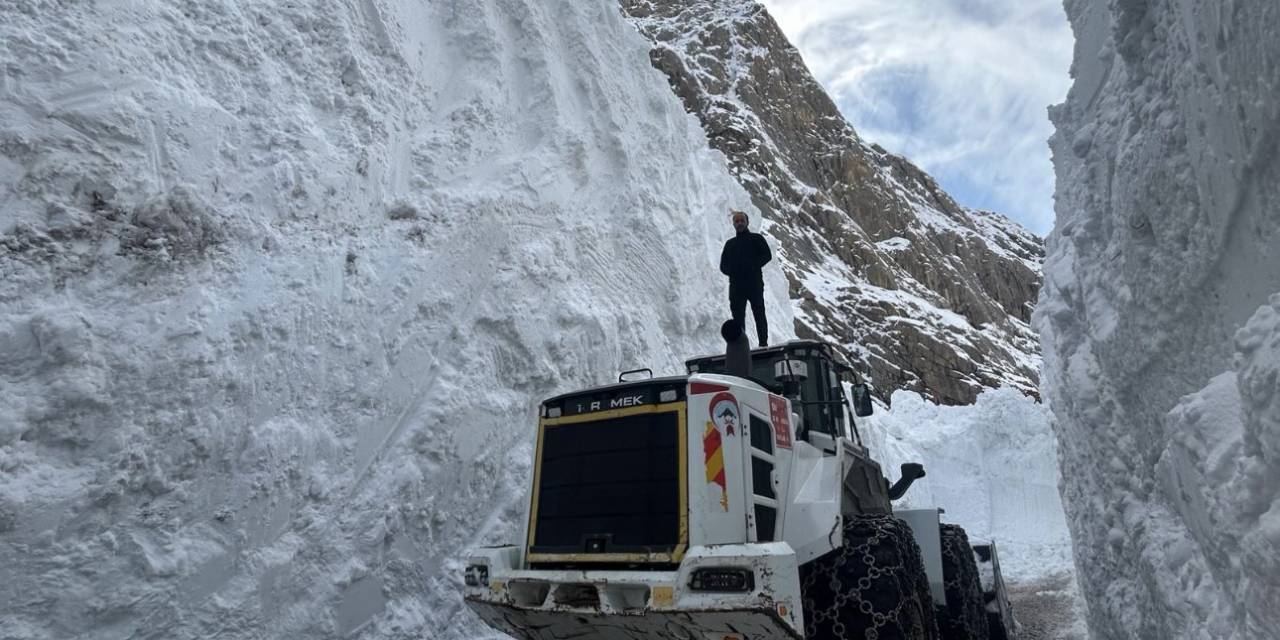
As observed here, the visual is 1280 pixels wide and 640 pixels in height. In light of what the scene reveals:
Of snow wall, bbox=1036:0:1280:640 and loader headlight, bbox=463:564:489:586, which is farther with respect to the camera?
loader headlight, bbox=463:564:489:586

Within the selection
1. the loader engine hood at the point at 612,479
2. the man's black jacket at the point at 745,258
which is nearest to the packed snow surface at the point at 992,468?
the man's black jacket at the point at 745,258

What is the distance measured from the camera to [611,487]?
15.0 feet

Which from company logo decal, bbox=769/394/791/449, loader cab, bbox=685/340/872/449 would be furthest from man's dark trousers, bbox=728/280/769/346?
company logo decal, bbox=769/394/791/449

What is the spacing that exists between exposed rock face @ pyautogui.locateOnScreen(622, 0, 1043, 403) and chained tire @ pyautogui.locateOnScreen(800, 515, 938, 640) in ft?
103

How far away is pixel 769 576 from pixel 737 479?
626 millimetres

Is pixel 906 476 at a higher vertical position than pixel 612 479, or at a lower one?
higher

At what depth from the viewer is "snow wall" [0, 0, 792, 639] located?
5152 millimetres

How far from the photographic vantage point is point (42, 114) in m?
5.95

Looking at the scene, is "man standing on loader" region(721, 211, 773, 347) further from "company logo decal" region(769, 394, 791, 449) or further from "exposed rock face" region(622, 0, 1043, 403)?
"exposed rock face" region(622, 0, 1043, 403)

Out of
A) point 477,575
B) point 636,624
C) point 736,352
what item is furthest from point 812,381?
point 477,575

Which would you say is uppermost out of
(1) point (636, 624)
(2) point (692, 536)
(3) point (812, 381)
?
(3) point (812, 381)

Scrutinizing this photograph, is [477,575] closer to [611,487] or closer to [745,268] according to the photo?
[611,487]

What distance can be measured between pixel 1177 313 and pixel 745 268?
3.88m

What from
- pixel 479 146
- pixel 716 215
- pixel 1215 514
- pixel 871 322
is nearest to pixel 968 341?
pixel 871 322
